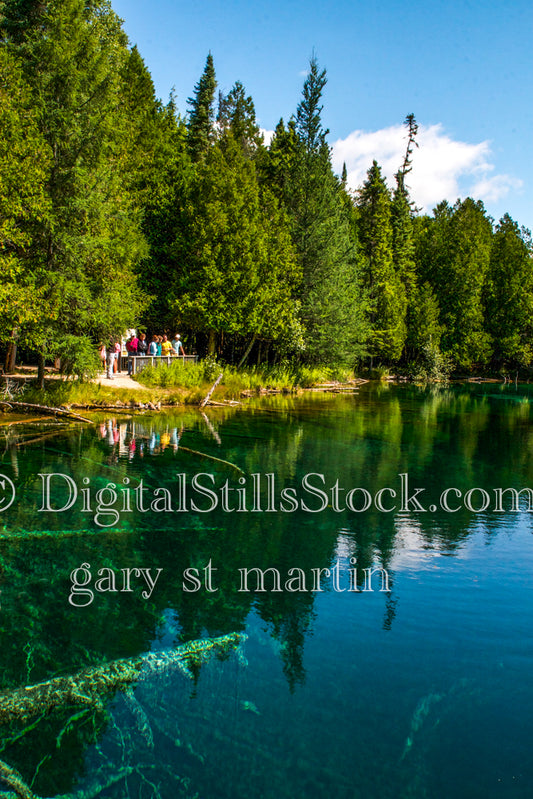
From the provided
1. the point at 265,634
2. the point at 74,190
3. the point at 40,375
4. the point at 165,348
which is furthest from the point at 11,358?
the point at 265,634

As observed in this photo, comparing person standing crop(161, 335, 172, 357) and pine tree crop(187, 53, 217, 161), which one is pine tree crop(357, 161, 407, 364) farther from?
person standing crop(161, 335, 172, 357)

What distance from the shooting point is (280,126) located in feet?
170

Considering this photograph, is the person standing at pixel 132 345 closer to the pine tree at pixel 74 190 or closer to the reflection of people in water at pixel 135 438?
the pine tree at pixel 74 190

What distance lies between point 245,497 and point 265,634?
19.5 ft

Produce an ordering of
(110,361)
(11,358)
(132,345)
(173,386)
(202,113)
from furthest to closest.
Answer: (202,113) → (132,345) → (173,386) → (110,361) → (11,358)

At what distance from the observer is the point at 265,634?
7.42 meters

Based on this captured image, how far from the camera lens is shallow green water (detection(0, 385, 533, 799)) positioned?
527cm

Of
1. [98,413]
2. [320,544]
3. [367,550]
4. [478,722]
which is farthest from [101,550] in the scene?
[98,413]

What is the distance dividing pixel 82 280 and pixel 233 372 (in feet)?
44.3

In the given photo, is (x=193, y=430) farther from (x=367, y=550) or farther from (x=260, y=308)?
(x=260, y=308)

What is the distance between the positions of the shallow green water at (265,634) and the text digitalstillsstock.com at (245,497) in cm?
8

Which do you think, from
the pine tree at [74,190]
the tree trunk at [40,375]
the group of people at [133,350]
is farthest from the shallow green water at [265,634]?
the group of people at [133,350]

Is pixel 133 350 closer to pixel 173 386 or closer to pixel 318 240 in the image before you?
pixel 173 386

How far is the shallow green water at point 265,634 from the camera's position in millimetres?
5273
